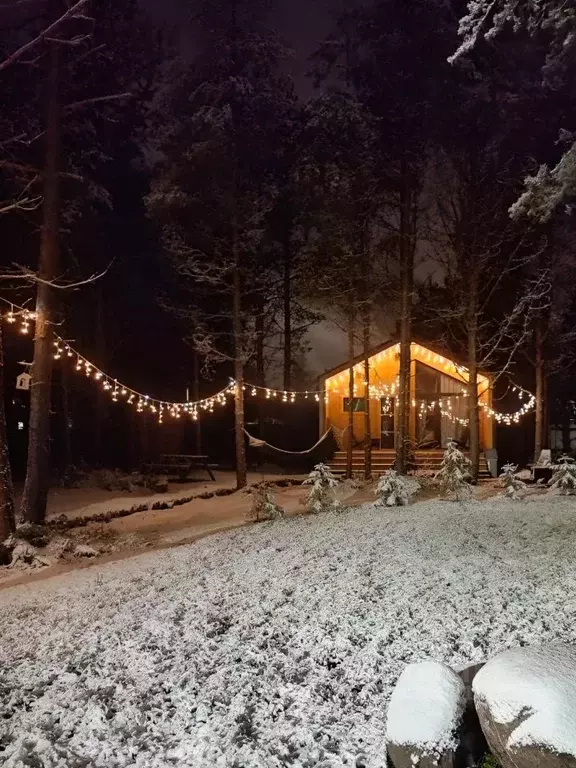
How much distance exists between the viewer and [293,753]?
3430mm

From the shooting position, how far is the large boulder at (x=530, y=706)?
2.63m

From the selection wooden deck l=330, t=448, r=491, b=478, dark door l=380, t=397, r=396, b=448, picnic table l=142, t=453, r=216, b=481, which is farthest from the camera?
dark door l=380, t=397, r=396, b=448

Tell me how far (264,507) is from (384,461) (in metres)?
9.48

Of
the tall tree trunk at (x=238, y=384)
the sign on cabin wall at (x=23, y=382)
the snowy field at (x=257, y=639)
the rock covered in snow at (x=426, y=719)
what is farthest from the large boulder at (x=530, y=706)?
the tall tree trunk at (x=238, y=384)

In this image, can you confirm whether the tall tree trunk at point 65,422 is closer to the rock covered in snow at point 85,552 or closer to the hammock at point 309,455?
the hammock at point 309,455

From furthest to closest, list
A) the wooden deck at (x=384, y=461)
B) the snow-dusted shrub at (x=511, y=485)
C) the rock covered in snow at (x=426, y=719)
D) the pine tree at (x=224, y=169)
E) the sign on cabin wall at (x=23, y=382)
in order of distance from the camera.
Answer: the wooden deck at (x=384, y=461)
the pine tree at (x=224, y=169)
the snow-dusted shrub at (x=511, y=485)
the sign on cabin wall at (x=23, y=382)
the rock covered in snow at (x=426, y=719)

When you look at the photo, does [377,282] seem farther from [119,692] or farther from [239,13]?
[119,692]

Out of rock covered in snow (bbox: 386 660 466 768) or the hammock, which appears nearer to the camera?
rock covered in snow (bbox: 386 660 466 768)

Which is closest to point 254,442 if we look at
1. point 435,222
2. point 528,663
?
point 435,222

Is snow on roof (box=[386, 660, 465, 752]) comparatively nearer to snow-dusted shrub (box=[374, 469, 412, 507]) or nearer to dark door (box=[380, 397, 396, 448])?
snow-dusted shrub (box=[374, 469, 412, 507])

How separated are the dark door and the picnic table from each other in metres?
6.69

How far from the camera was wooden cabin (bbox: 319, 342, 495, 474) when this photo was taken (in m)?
20.0

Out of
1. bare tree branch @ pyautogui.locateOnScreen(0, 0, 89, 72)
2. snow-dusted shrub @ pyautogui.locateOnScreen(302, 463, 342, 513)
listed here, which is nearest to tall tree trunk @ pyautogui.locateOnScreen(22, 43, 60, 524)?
bare tree branch @ pyautogui.locateOnScreen(0, 0, 89, 72)

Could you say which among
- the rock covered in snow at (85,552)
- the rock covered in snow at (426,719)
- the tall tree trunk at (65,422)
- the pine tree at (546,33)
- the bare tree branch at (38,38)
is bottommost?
the rock covered in snow at (85,552)
